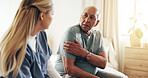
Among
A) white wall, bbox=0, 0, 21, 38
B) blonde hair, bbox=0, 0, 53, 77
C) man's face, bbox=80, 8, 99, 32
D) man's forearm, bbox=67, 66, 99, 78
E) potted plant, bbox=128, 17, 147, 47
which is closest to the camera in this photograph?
blonde hair, bbox=0, 0, 53, 77

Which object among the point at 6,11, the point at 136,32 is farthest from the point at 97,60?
the point at 6,11

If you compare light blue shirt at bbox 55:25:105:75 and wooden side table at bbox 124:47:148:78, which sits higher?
light blue shirt at bbox 55:25:105:75

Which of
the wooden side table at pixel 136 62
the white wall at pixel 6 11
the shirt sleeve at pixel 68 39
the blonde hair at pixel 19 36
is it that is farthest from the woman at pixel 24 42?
the white wall at pixel 6 11

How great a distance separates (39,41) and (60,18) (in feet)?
8.76

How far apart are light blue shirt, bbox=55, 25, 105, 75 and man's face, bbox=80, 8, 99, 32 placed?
1.9 inches

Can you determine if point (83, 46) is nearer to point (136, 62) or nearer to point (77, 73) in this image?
point (77, 73)

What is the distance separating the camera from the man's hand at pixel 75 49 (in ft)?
4.47

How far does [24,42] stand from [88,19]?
2.60 feet

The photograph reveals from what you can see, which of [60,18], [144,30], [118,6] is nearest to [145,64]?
[144,30]

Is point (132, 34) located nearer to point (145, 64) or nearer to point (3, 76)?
point (145, 64)

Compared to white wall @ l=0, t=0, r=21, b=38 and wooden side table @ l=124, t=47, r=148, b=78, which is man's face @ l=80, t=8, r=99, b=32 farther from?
white wall @ l=0, t=0, r=21, b=38

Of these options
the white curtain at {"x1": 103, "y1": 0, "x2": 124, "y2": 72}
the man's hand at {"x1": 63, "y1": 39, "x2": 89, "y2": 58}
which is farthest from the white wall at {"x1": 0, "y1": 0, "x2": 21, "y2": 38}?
the man's hand at {"x1": 63, "y1": 39, "x2": 89, "y2": 58}

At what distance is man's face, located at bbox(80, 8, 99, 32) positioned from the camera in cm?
152

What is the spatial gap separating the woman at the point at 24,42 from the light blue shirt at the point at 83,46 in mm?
394
